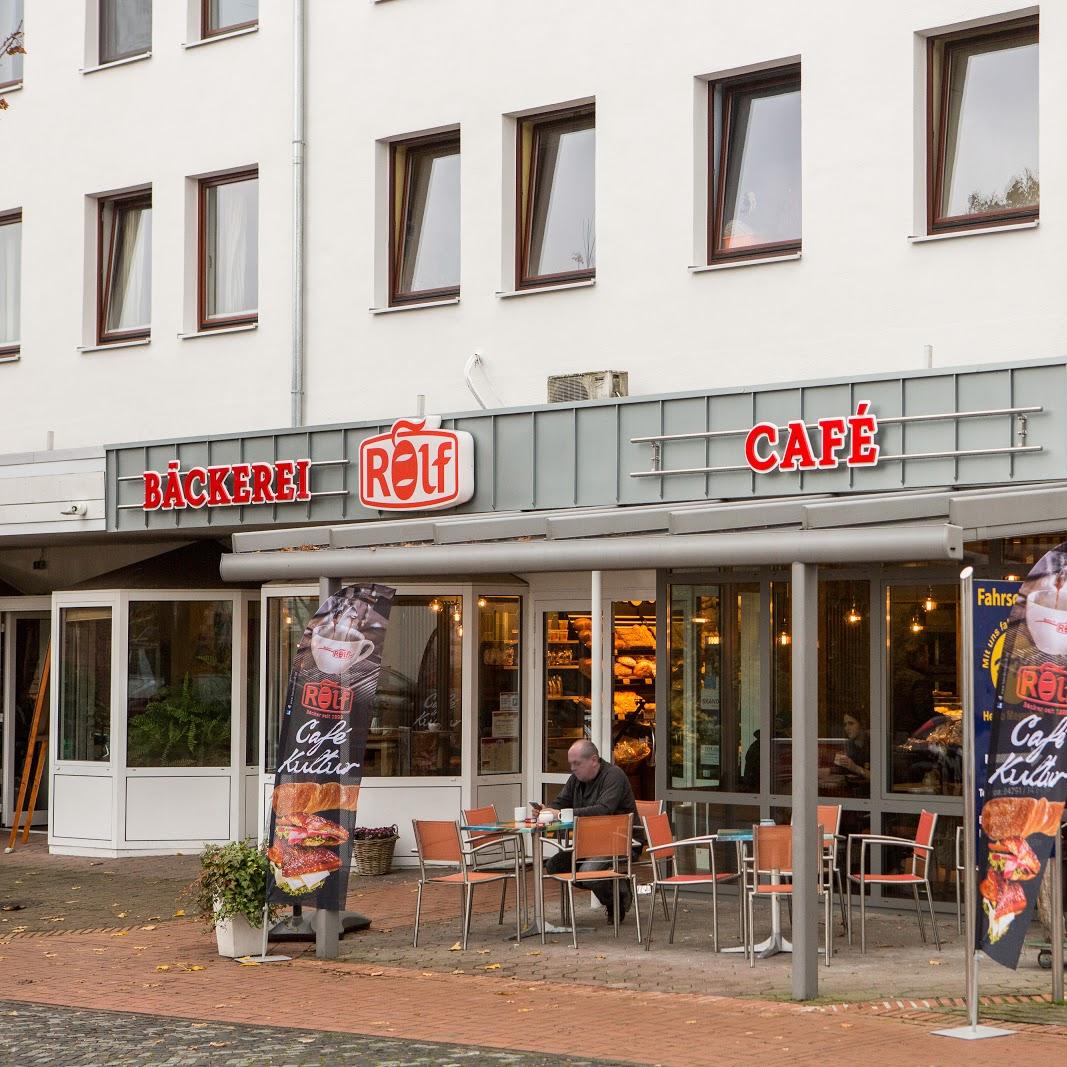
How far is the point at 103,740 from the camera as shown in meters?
18.2

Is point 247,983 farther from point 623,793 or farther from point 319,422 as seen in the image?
point 319,422

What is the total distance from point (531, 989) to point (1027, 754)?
3.19 m

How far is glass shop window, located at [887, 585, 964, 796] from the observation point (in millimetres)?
13016

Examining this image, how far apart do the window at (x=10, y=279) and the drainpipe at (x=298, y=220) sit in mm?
3989

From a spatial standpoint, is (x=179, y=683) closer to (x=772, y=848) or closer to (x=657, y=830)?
(x=657, y=830)

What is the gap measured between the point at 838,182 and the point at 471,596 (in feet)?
16.8

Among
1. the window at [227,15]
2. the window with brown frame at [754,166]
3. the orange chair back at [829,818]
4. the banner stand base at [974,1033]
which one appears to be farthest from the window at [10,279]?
the banner stand base at [974,1033]

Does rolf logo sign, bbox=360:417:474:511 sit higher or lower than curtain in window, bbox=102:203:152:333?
lower

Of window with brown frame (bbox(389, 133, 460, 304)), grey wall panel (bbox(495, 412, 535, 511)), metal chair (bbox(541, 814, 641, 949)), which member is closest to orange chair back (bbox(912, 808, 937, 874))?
metal chair (bbox(541, 814, 641, 949))

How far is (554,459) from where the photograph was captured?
566 inches

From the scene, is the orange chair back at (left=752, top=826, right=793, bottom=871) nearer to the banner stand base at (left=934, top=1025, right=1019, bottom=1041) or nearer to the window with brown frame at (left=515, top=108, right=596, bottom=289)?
the banner stand base at (left=934, top=1025, right=1019, bottom=1041)

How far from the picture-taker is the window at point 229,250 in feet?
56.3

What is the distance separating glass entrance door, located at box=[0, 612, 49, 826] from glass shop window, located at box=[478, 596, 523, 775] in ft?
20.5

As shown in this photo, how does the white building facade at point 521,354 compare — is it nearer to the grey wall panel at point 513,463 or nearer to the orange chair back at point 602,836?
the grey wall panel at point 513,463
